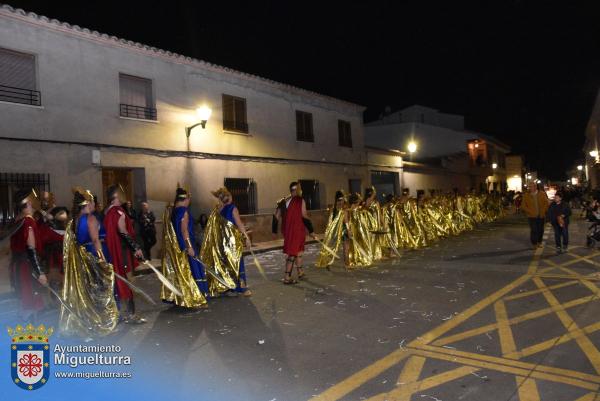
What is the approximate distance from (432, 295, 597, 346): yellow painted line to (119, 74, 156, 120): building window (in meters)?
10.5

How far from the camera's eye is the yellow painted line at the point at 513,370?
3.61 metres

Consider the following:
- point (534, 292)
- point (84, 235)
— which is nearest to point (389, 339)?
point (534, 292)

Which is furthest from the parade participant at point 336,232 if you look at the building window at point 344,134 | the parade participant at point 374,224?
the building window at point 344,134

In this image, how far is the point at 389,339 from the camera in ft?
16.0

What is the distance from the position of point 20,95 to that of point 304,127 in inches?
446

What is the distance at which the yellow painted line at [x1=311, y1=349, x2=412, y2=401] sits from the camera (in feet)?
11.8

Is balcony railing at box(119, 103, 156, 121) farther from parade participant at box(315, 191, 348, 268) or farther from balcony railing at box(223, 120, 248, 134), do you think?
parade participant at box(315, 191, 348, 268)

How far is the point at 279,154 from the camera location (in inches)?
699

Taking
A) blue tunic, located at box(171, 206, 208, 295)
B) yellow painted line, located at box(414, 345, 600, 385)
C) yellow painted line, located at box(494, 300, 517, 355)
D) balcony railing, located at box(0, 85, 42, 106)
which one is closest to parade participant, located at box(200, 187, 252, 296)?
blue tunic, located at box(171, 206, 208, 295)

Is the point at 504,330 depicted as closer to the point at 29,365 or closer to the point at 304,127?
the point at 29,365

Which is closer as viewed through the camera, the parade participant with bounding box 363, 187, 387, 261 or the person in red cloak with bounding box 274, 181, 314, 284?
the person in red cloak with bounding box 274, 181, 314, 284

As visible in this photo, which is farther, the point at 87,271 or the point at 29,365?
the point at 87,271

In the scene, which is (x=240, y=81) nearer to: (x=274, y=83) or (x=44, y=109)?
(x=274, y=83)

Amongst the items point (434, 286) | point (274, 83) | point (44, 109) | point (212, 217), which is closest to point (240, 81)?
point (274, 83)
